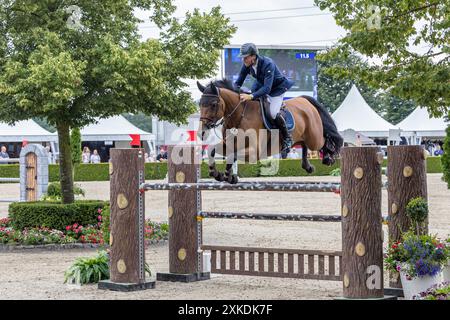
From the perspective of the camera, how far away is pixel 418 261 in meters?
7.48

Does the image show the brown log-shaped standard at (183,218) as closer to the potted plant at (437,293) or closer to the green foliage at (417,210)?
the green foliage at (417,210)

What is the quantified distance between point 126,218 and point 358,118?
2855cm

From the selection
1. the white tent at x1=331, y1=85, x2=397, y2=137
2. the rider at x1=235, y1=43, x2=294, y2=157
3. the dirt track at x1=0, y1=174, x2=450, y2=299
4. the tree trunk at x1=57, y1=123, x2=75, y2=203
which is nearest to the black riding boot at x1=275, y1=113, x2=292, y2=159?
the rider at x1=235, y1=43, x2=294, y2=157

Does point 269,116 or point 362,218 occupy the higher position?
point 269,116

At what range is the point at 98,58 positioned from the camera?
45.8 feet

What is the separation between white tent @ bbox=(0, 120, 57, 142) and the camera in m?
36.0

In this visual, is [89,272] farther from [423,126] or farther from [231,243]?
[423,126]

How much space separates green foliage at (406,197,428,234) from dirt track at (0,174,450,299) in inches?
52.3

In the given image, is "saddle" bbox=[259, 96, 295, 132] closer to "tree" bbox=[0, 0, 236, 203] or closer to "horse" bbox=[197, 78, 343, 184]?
"horse" bbox=[197, 78, 343, 184]

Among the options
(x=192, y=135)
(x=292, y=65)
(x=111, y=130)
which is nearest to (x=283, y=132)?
(x=192, y=135)

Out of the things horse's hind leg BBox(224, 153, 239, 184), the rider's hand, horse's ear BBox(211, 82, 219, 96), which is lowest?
horse's hind leg BBox(224, 153, 239, 184)

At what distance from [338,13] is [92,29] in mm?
4517

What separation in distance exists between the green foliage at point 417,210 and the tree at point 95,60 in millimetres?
6543

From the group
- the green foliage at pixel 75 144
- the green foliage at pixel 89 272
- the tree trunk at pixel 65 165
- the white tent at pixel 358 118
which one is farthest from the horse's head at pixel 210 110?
the white tent at pixel 358 118
